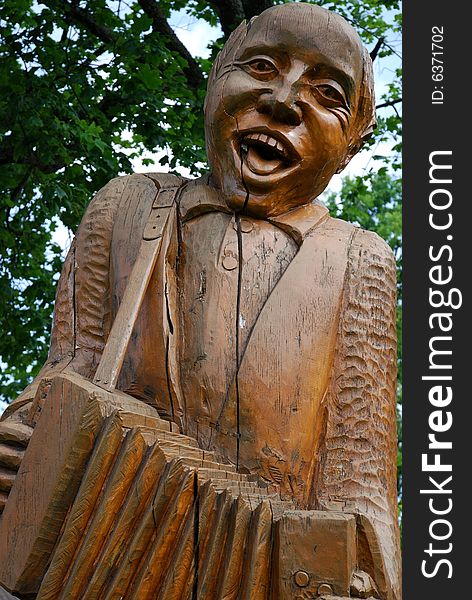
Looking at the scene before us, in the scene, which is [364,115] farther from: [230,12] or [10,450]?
[230,12]

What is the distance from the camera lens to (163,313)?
3.04 metres

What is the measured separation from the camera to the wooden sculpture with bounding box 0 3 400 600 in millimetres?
2469

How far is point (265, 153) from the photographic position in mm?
3213

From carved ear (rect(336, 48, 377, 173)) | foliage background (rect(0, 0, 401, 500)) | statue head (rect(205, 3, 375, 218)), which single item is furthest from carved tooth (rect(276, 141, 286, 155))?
foliage background (rect(0, 0, 401, 500))

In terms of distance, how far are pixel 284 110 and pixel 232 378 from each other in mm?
856

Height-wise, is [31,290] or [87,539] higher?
[31,290]

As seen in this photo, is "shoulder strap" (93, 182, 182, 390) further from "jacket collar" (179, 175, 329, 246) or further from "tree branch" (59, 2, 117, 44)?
"tree branch" (59, 2, 117, 44)

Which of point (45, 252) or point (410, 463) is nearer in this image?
point (410, 463)

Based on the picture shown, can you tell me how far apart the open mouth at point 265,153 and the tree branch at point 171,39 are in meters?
4.42

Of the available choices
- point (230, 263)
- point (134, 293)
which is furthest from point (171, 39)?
point (134, 293)

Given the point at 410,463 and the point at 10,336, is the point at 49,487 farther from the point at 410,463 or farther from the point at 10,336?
the point at 10,336

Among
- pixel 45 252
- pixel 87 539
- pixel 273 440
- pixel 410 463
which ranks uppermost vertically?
pixel 45 252

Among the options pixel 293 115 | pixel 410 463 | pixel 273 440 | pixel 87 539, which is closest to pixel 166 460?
pixel 87 539

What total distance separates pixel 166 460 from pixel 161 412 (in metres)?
0.48
